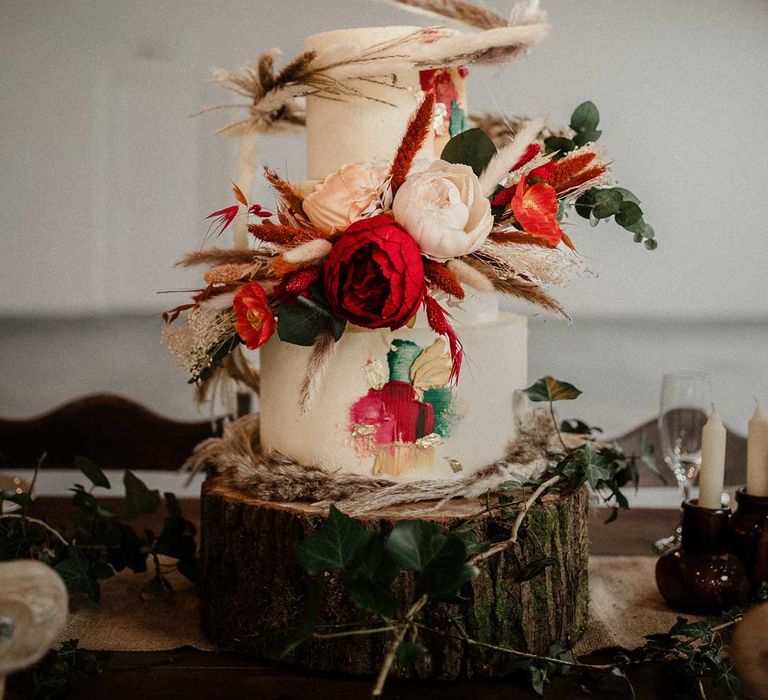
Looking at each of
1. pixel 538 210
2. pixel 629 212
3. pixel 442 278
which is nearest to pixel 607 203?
pixel 629 212

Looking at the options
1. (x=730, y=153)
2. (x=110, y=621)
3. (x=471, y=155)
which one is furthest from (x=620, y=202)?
(x=730, y=153)

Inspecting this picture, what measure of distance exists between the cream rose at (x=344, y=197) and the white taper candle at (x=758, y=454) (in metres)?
0.49

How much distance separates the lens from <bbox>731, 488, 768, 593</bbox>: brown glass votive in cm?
101

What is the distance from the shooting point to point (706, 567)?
Answer: 97 cm

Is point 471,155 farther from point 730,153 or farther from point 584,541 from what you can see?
point 730,153

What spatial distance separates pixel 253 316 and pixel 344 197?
0.46 feet

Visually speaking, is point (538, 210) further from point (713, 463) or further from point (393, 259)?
point (713, 463)

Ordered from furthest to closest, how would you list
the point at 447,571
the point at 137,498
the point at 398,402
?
the point at 137,498 < the point at 398,402 < the point at 447,571

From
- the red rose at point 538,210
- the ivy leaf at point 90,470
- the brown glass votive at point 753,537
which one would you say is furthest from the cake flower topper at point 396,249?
the brown glass votive at point 753,537

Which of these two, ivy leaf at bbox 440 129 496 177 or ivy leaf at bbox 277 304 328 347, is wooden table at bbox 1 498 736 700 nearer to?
ivy leaf at bbox 277 304 328 347

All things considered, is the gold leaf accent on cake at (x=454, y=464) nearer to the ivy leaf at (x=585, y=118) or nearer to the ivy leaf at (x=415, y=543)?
the ivy leaf at (x=415, y=543)

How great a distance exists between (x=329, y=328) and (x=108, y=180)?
150 centimetres

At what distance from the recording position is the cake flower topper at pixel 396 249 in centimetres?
79

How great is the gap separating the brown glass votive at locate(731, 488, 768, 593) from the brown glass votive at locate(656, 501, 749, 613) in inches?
1.7
